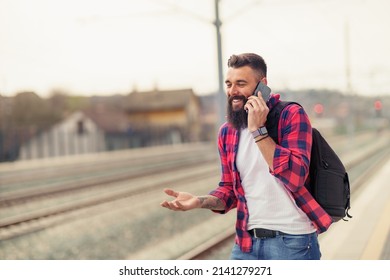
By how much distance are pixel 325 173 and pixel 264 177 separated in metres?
0.28

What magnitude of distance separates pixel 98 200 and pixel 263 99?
32.7 ft

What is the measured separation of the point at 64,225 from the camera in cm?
948

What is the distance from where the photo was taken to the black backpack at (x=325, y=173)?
2.68 meters

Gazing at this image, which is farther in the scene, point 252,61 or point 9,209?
point 9,209

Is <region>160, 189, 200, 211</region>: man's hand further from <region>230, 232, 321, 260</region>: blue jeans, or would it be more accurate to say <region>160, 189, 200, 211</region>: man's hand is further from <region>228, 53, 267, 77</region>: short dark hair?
<region>228, 53, 267, 77</region>: short dark hair

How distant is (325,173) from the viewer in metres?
2.67

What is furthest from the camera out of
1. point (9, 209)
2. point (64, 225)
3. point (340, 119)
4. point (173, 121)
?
point (173, 121)

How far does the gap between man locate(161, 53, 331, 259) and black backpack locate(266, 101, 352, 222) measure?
0.12 ft

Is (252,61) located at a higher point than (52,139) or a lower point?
higher

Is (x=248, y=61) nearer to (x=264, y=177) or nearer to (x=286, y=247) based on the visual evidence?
(x=264, y=177)

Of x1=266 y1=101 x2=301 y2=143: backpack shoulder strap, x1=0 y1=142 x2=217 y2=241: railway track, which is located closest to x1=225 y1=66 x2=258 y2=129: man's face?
x1=266 y1=101 x2=301 y2=143: backpack shoulder strap

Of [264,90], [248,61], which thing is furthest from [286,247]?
[248,61]

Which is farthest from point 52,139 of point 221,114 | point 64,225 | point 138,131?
point 221,114
